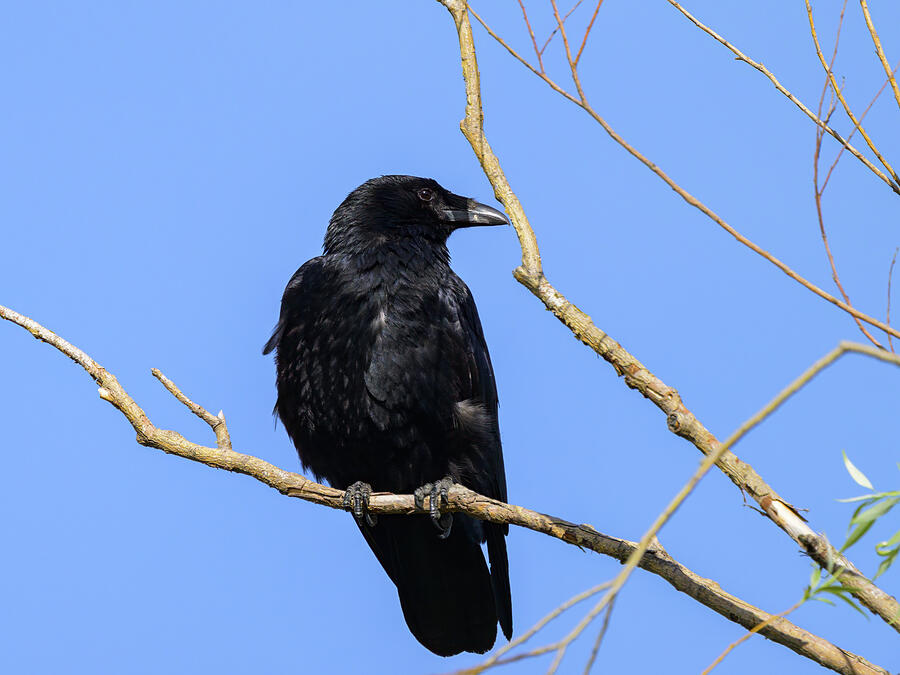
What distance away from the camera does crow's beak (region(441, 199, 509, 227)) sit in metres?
5.83

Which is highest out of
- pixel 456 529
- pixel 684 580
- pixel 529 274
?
pixel 456 529

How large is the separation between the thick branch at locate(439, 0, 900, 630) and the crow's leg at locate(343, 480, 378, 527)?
1.75m

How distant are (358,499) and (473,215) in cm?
202

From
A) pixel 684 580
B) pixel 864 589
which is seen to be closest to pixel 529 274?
pixel 684 580

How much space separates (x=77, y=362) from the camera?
12.8ft

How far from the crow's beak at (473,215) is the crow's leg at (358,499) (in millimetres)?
1778

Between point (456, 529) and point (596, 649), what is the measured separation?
3.60 m

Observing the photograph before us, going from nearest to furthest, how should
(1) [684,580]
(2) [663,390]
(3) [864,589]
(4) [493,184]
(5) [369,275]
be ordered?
1. (3) [864,589]
2. (2) [663,390]
3. (1) [684,580]
4. (4) [493,184]
5. (5) [369,275]

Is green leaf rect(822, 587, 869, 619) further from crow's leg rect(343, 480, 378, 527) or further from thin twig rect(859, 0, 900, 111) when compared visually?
crow's leg rect(343, 480, 378, 527)

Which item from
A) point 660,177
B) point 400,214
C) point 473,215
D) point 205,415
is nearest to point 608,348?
point 660,177

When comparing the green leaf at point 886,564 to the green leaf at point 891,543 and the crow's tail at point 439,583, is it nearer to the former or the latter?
the green leaf at point 891,543

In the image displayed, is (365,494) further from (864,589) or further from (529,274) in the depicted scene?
(864,589)

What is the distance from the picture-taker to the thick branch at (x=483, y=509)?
112 inches

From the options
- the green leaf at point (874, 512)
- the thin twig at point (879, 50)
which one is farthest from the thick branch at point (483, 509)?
the thin twig at point (879, 50)
